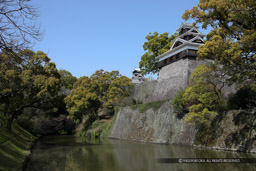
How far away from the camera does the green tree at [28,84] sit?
21516 millimetres

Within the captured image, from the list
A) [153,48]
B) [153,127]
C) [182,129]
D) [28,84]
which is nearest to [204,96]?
[182,129]

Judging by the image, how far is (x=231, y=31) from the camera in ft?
43.9

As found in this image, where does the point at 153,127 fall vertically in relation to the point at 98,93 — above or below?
below

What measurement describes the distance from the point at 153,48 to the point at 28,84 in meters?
25.1

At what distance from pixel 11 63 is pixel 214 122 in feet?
51.4

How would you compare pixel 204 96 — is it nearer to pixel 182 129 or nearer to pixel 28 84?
pixel 182 129

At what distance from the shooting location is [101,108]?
4284 centimetres

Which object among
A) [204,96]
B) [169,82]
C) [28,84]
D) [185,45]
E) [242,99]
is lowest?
[242,99]

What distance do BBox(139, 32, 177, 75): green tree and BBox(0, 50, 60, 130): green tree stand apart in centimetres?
2075

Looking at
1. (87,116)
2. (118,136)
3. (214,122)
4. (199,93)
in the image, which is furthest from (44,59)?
(87,116)

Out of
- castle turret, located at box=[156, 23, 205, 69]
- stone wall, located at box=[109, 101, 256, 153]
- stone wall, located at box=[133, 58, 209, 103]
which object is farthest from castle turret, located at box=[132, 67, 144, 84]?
stone wall, located at box=[109, 101, 256, 153]

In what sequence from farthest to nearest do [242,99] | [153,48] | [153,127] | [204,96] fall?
[153,48] → [153,127] → [204,96] → [242,99]

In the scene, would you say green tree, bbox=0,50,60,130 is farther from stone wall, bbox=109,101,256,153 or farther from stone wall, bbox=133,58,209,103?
stone wall, bbox=133,58,209,103

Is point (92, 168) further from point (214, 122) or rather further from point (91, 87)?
point (91, 87)
